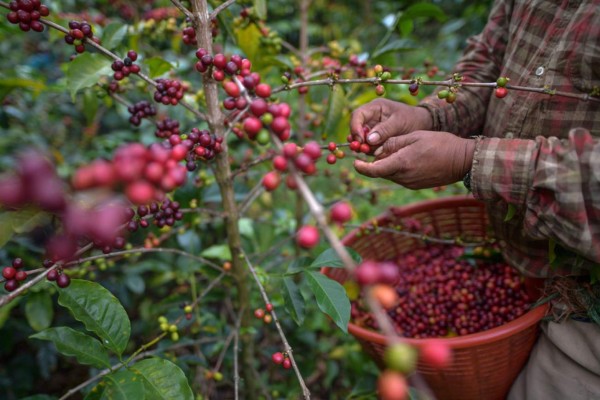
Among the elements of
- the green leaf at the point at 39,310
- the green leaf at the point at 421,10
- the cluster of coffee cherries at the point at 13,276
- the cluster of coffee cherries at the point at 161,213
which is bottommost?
the green leaf at the point at 39,310

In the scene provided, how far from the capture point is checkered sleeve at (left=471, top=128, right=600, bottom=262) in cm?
84

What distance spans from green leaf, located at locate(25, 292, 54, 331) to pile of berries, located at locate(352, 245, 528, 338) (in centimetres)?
107

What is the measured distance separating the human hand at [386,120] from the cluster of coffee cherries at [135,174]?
674mm

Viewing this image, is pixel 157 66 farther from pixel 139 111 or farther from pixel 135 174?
pixel 135 174

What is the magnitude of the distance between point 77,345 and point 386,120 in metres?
0.98

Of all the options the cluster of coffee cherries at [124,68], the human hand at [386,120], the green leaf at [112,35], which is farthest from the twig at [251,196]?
the green leaf at [112,35]

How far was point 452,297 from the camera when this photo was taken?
154cm

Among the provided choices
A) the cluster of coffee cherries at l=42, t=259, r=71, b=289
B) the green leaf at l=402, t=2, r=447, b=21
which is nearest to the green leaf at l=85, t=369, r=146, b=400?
the cluster of coffee cherries at l=42, t=259, r=71, b=289

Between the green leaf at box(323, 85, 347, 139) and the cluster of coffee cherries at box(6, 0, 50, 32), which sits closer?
the cluster of coffee cherries at box(6, 0, 50, 32)

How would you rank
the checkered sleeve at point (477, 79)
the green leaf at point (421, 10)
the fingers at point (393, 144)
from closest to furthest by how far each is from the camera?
the fingers at point (393, 144)
the checkered sleeve at point (477, 79)
the green leaf at point (421, 10)

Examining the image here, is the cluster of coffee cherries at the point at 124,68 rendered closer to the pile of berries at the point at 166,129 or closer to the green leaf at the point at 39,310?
the pile of berries at the point at 166,129

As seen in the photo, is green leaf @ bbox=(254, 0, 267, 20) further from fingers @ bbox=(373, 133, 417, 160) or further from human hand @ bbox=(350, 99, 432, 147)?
fingers @ bbox=(373, 133, 417, 160)

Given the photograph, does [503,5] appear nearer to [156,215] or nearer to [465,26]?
[156,215]

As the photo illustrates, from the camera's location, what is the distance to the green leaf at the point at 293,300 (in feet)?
3.74
